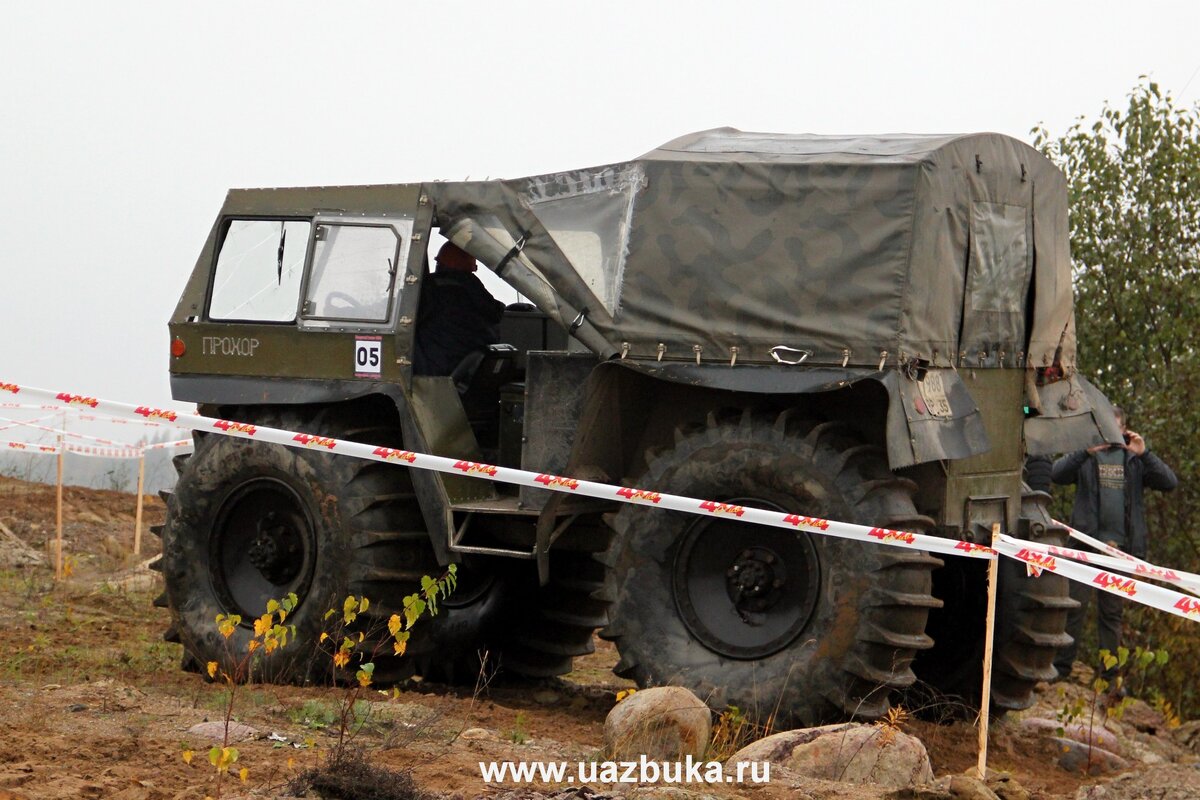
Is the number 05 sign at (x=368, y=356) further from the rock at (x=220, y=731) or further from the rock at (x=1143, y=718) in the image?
the rock at (x=1143, y=718)

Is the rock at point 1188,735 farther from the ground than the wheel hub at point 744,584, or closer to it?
closer to it

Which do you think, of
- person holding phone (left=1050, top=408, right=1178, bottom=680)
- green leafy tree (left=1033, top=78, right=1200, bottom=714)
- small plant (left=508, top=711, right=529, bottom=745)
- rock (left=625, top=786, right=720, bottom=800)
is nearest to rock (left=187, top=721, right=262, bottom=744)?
small plant (left=508, top=711, right=529, bottom=745)

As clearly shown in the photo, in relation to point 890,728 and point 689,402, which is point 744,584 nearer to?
point 689,402

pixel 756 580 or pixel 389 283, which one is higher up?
pixel 389 283

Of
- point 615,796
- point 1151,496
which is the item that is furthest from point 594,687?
point 1151,496

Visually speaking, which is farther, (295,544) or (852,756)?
(295,544)

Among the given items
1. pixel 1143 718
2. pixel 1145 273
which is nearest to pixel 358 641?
pixel 1143 718

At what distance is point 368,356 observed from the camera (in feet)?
31.0

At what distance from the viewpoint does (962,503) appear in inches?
343

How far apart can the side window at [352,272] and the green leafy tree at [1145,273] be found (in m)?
8.88

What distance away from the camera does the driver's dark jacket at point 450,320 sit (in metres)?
9.72

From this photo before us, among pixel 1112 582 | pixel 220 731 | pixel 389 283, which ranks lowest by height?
pixel 220 731

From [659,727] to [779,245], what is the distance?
99.4 inches

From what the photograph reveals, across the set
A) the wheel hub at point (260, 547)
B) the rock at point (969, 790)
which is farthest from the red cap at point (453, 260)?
the rock at point (969, 790)
